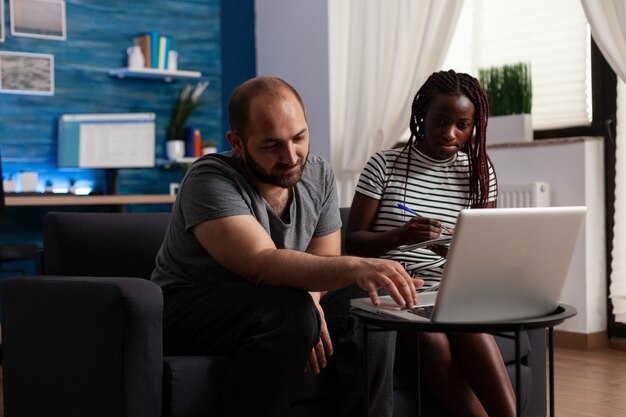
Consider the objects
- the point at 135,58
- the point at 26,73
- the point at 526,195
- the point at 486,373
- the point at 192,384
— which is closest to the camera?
the point at 192,384

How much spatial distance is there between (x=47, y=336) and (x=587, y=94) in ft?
9.81

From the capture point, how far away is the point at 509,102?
4438 millimetres

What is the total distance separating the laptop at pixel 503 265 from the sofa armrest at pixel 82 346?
0.51 m

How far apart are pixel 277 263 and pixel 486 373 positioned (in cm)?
57

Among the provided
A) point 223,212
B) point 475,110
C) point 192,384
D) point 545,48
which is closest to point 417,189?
point 475,110

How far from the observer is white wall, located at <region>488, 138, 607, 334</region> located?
4.11 meters

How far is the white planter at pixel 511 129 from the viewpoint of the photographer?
14.3 feet

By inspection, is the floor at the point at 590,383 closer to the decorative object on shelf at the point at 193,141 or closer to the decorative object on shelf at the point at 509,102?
the decorative object on shelf at the point at 509,102

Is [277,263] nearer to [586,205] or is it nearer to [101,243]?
[101,243]

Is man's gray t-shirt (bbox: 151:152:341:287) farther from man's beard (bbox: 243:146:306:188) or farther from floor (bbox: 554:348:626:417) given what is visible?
floor (bbox: 554:348:626:417)

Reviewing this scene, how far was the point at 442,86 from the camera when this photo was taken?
2.46 m

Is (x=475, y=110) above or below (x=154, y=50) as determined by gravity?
below

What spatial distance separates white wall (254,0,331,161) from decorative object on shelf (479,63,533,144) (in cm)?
124

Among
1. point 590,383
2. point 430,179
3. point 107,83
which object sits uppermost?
point 107,83
